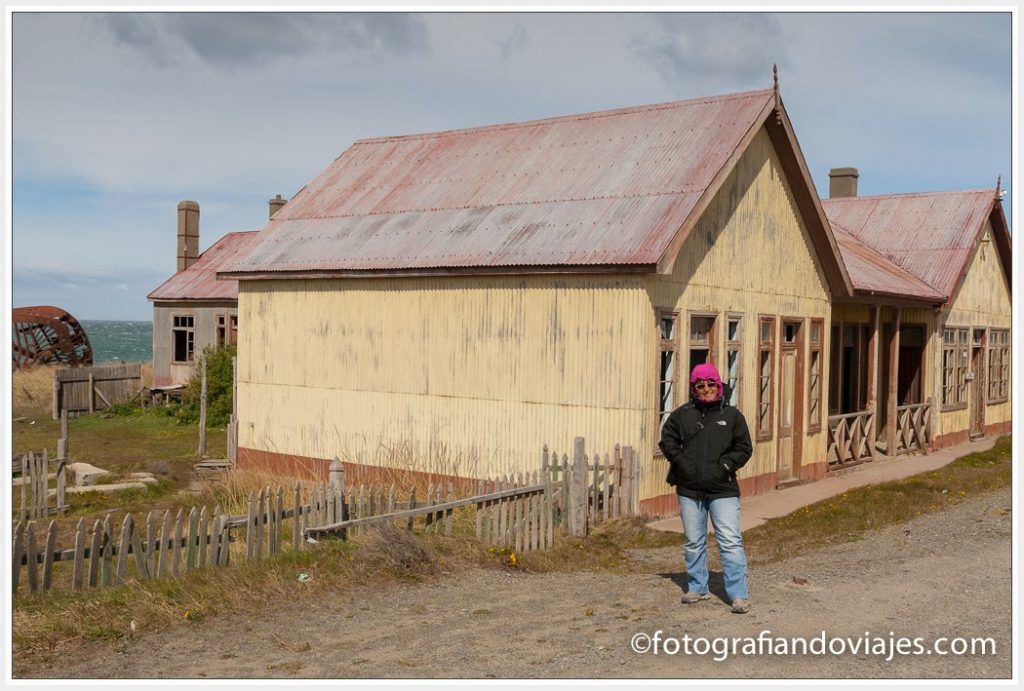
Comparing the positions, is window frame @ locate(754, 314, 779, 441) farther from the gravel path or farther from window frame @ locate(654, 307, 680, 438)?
the gravel path

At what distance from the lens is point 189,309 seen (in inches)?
1316

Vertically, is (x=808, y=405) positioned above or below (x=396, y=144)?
below

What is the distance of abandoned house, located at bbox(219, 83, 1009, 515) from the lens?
14.1 metres

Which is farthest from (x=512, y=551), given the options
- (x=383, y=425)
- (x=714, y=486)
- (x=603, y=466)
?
(x=383, y=425)

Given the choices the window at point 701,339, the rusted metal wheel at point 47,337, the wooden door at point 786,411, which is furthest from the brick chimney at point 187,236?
the window at point 701,339

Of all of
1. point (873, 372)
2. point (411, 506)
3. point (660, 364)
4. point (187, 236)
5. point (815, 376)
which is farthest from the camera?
point (187, 236)

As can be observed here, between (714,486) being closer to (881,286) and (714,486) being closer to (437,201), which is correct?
(437,201)

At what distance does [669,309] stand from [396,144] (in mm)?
7844

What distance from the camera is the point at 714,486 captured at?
28.6 feet

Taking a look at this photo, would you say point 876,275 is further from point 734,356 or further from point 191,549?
point 191,549

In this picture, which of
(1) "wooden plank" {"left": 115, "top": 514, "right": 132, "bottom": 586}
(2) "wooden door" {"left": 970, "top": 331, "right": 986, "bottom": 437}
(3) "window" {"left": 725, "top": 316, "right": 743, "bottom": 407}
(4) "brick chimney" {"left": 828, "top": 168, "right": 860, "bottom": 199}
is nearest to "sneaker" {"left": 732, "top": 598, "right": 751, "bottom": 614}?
(1) "wooden plank" {"left": 115, "top": 514, "right": 132, "bottom": 586}

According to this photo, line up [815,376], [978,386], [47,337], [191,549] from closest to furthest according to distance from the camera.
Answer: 1. [191,549]
2. [815,376]
3. [978,386]
4. [47,337]

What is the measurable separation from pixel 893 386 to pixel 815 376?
4.23 metres

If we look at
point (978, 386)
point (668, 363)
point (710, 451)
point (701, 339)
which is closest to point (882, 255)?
point (978, 386)
